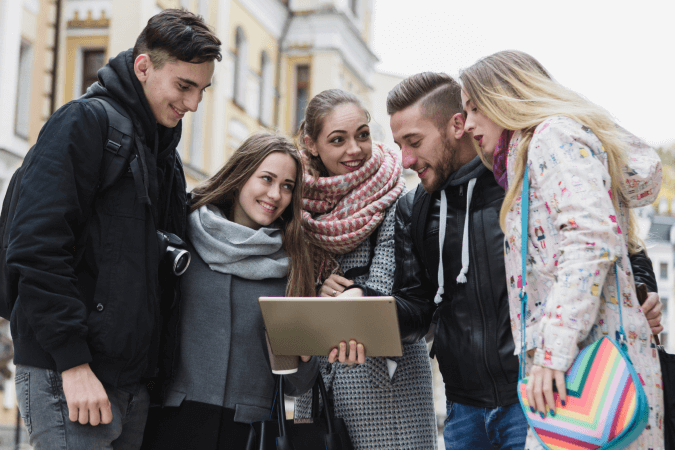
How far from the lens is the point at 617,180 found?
7.13 feet

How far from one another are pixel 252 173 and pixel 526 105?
130 cm

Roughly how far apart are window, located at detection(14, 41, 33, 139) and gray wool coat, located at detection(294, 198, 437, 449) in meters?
9.30

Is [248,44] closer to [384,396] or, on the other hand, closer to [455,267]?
[384,396]

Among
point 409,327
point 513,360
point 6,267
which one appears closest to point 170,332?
point 6,267

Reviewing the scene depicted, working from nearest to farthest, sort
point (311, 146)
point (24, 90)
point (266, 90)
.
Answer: point (311, 146)
point (24, 90)
point (266, 90)

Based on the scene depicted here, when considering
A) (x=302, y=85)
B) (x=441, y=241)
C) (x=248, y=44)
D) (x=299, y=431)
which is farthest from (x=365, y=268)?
(x=302, y=85)

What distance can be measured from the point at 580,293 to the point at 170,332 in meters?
1.51

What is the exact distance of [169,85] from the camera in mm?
2707

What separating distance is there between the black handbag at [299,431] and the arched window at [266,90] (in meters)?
15.6

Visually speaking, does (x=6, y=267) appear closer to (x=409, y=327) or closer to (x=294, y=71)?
(x=409, y=327)

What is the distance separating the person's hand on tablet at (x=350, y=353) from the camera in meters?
2.68

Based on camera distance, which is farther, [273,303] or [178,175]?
[178,175]

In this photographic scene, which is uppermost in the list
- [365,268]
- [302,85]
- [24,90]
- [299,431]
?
[302,85]

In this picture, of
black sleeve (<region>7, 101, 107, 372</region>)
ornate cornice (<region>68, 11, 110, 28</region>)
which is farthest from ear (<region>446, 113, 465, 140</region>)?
ornate cornice (<region>68, 11, 110, 28</region>)
